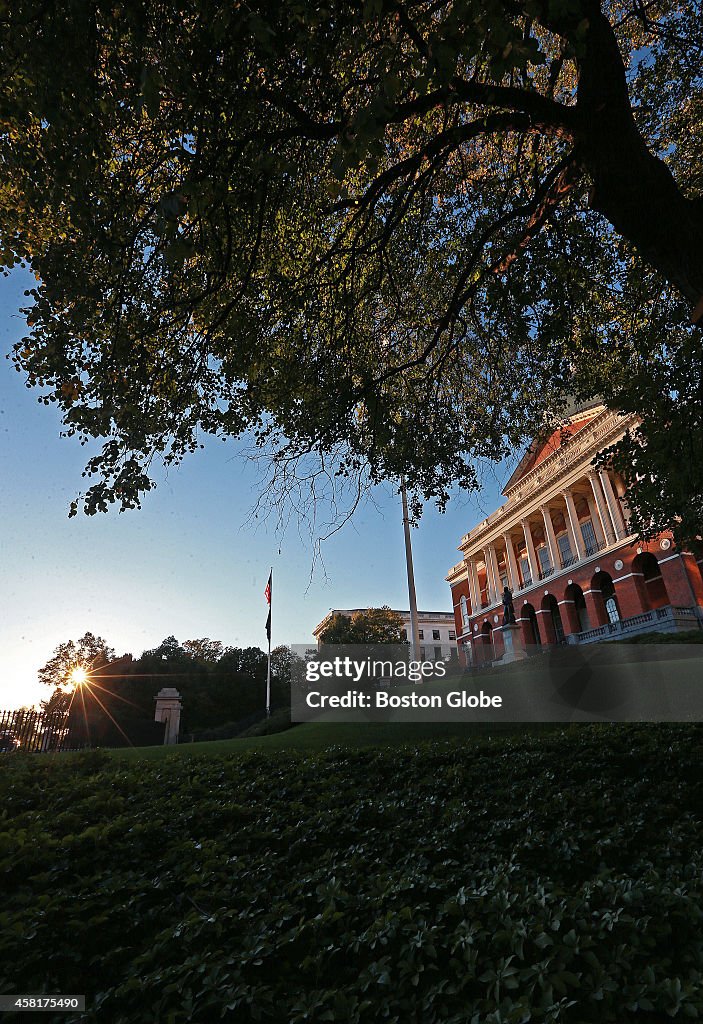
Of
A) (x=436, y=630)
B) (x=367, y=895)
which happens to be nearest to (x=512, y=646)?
(x=367, y=895)

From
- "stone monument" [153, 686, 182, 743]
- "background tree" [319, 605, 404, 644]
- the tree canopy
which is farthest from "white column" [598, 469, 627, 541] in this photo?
"stone monument" [153, 686, 182, 743]

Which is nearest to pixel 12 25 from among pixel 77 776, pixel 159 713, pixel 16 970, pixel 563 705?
pixel 16 970

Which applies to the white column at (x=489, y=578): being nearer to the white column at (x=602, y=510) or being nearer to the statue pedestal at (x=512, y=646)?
the white column at (x=602, y=510)

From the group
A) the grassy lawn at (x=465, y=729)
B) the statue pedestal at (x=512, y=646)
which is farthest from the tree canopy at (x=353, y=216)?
the statue pedestal at (x=512, y=646)

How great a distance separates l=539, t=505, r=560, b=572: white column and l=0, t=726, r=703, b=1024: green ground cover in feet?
116

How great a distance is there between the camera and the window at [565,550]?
130ft

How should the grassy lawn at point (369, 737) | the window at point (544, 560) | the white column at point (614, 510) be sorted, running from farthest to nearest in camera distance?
the window at point (544, 560)
the white column at point (614, 510)
the grassy lawn at point (369, 737)

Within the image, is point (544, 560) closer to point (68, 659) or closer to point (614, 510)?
point (614, 510)

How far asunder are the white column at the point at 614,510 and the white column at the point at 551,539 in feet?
20.3

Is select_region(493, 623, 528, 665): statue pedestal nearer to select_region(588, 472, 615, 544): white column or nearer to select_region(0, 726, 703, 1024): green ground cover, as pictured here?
select_region(588, 472, 615, 544): white column

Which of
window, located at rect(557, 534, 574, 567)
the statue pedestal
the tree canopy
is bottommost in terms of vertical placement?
the statue pedestal

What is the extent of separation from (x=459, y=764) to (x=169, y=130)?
8.57 metres

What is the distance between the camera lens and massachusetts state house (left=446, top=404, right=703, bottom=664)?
29.4m

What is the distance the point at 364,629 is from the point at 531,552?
16148 millimetres
